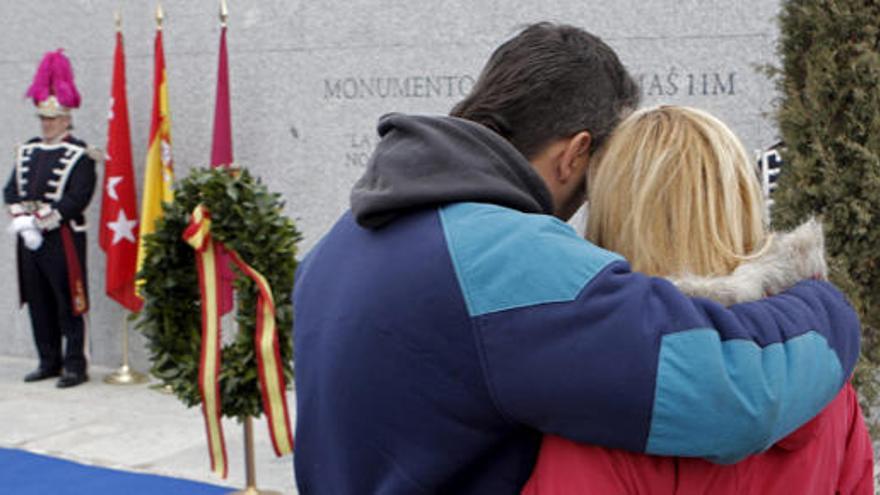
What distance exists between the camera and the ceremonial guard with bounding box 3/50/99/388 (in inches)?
296

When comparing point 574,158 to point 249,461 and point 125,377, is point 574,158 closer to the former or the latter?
point 249,461

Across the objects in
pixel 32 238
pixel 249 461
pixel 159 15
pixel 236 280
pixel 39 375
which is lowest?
pixel 39 375

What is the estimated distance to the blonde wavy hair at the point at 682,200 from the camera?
61.9 inches

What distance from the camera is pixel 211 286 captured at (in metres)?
4.56

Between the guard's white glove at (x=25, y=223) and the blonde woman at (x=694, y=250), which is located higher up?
the blonde woman at (x=694, y=250)

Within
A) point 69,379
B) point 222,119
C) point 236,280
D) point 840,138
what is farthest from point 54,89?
point 840,138

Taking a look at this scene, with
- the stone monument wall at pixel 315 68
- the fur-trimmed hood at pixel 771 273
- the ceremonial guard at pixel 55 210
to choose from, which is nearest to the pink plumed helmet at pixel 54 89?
the ceremonial guard at pixel 55 210

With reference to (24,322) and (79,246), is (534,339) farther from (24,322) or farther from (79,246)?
(24,322)

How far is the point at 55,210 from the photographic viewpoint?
7492 millimetres

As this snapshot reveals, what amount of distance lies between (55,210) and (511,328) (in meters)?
6.53

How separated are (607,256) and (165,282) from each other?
344cm

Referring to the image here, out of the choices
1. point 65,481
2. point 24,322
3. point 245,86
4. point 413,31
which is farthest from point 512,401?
point 24,322

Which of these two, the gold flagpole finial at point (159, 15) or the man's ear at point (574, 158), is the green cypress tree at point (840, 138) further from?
the gold flagpole finial at point (159, 15)

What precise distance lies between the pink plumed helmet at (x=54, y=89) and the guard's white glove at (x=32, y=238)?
2.35 feet
